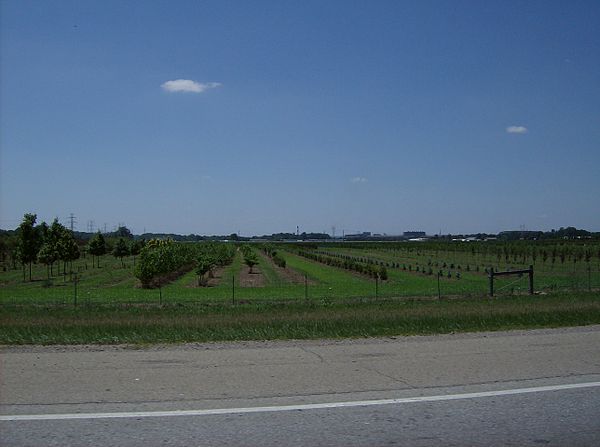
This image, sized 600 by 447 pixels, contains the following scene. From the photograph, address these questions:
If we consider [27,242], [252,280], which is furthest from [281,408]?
[27,242]

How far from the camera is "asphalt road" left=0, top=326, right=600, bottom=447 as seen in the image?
5.73 meters

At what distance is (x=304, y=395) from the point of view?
7.17 m

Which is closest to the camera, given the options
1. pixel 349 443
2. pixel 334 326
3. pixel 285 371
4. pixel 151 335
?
pixel 349 443

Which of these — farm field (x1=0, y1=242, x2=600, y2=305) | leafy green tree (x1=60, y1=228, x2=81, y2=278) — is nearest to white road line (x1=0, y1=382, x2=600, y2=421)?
farm field (x1=0, y1=242, x2=600, y2=305)

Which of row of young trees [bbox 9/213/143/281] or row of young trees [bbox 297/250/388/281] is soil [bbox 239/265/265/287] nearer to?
row of young trees [bbox 297/250/388/281]

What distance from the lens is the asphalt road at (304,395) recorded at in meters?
5.73

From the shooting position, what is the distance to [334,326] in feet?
43.8

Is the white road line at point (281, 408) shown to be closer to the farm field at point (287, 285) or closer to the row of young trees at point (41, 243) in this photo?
the farm field at point (287, 285)

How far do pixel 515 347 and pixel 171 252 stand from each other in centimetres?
4285

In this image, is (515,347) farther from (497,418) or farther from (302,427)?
(302,427)

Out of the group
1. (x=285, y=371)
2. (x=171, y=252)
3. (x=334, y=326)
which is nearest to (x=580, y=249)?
(x=171, y=252)

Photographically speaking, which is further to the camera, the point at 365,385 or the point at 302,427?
the point at 365,385

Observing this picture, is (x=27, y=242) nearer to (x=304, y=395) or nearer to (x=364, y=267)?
(x=364, y=267)

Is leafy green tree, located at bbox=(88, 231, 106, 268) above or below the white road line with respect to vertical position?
above
